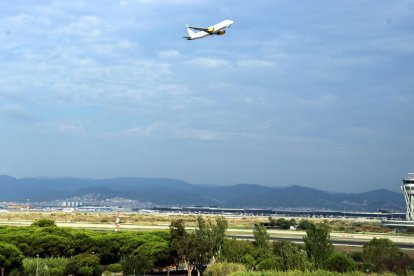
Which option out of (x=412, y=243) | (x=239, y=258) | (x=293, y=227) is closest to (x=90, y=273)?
(x=239, y=258)

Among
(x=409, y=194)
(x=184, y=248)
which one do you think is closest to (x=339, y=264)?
(x=184, y=248)

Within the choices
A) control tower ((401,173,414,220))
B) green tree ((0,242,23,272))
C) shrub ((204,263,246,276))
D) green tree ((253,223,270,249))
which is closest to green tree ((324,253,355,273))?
shrub ((204,263,246,276))

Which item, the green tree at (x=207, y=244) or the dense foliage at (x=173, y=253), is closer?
the dense foliage at (x=173, y=253)

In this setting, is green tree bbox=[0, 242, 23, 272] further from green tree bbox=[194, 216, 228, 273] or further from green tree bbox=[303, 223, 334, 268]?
green tree bbox=[303, 223, 334, 268]

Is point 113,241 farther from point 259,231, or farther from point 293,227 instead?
point 293,227

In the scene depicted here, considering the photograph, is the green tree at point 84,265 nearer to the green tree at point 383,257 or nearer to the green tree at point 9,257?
the green tree at point 9,257

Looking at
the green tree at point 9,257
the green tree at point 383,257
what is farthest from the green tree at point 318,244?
the green tree at point 9,257
